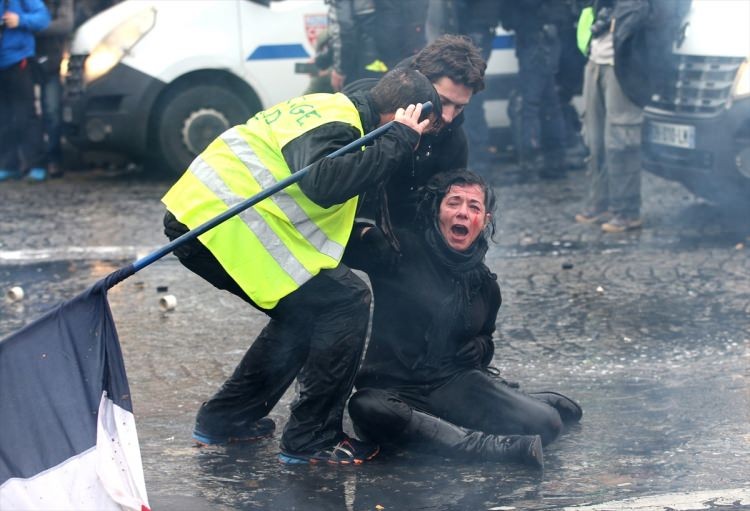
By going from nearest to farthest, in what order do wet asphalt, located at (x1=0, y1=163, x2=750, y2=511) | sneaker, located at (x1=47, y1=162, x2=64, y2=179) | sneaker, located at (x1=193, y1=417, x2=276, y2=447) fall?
wet asphalt, located at (x1=0, y1=163, x2=750, y2=511)
sneaker, located at (x1=193, y1=417, x2=276, y2=447)
sneaker, located at (x1=47, y1=162, x2=64, y2=179)

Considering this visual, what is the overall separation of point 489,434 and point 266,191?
1.25 m

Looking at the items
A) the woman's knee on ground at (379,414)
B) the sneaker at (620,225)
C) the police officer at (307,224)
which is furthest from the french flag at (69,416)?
the sneaker at (620,225)

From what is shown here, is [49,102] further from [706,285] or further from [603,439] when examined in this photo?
[603,439]

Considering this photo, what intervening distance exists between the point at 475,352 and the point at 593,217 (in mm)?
4011

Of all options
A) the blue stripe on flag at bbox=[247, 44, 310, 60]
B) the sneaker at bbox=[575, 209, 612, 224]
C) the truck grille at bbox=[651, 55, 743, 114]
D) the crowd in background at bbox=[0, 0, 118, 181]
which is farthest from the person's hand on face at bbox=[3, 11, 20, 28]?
the truck grille at bbox=[651, 55, 743, 114]

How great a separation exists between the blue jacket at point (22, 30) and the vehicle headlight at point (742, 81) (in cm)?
524

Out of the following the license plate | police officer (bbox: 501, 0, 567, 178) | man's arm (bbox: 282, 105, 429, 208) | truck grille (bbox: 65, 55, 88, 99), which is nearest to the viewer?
man's arm (bbox: 282, 105, 429, 208)

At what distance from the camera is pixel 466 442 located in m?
4.67

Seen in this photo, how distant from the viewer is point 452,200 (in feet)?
16.1

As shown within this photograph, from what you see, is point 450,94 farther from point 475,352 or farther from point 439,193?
point 475,352

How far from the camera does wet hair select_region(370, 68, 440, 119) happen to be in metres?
4.57

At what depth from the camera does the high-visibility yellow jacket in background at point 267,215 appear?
4.48 m

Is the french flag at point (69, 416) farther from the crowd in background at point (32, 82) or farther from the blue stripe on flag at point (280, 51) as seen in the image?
the crowd in background at point (32, 82)

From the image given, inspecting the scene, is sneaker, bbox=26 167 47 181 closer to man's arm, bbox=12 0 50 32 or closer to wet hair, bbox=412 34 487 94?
man's arm, bbox=12 0 50 32
